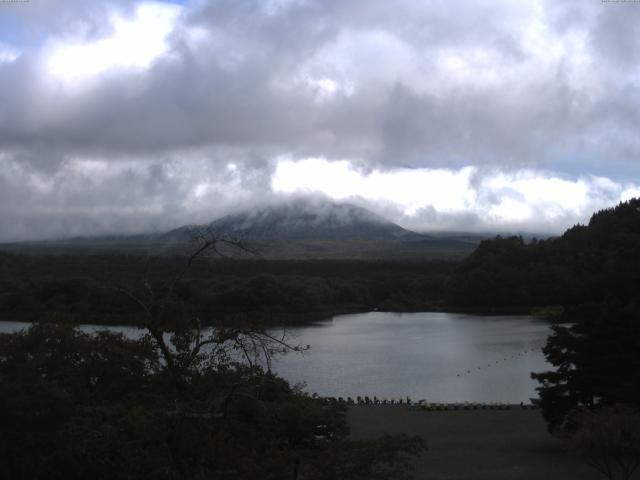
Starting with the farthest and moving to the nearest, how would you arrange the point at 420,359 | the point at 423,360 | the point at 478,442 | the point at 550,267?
the point at 550,267
the point at 420,359
the point at 423,360
the point at 478,442

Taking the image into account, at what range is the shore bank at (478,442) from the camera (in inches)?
538

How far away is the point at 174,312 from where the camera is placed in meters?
9.49

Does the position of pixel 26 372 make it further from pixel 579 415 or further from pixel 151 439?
pixel 579 415

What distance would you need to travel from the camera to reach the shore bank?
13672 millimetres

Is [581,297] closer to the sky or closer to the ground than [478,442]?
closer to the sky

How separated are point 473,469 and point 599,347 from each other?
385 cm

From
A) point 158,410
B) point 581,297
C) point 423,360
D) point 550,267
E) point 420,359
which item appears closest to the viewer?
point 158,410

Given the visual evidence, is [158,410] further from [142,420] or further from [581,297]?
[581,297]

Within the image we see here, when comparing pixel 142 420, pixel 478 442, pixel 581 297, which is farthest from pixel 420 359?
pixel 142 420

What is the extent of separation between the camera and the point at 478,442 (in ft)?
54.3

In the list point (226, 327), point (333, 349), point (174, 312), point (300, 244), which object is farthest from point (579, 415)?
point (300, 244)

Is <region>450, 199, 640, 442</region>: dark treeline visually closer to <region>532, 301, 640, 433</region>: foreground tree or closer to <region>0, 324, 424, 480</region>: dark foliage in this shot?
<region>532, 301, 640, 433</region>: foreground tree

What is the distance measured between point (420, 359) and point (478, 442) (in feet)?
58.9

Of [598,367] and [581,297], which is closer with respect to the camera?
[598,367]
